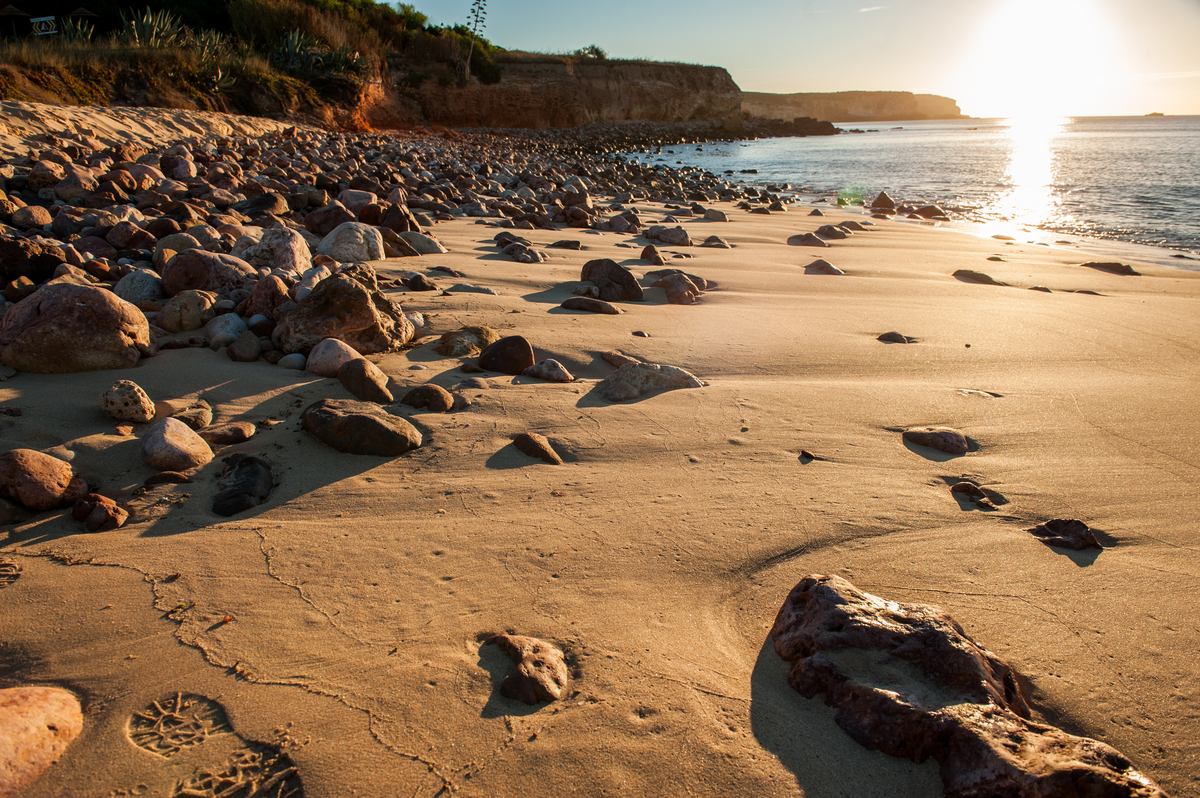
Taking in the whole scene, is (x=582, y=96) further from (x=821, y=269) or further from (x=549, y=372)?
(x=549, y=372)

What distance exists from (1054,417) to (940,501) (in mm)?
914

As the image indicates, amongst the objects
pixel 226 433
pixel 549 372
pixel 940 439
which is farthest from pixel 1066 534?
pixel 226 433

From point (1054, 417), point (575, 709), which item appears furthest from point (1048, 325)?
point (575, 709)

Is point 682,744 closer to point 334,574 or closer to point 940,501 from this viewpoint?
→ point 334,574

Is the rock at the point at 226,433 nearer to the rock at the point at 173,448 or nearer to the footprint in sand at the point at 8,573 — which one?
the rock at the point at 173,448

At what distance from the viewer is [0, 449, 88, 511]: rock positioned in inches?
55.2

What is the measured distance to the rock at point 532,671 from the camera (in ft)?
3.46

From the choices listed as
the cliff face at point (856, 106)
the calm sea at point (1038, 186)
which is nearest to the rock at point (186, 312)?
the calm sea at point (1038, 186)

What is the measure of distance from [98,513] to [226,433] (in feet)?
1.40

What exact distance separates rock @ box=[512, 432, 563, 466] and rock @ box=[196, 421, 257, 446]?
0.76m

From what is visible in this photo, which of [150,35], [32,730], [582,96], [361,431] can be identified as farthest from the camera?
[582,96]

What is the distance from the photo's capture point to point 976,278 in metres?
4.52

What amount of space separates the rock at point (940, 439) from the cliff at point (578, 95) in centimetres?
2406

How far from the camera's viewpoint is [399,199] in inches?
224
